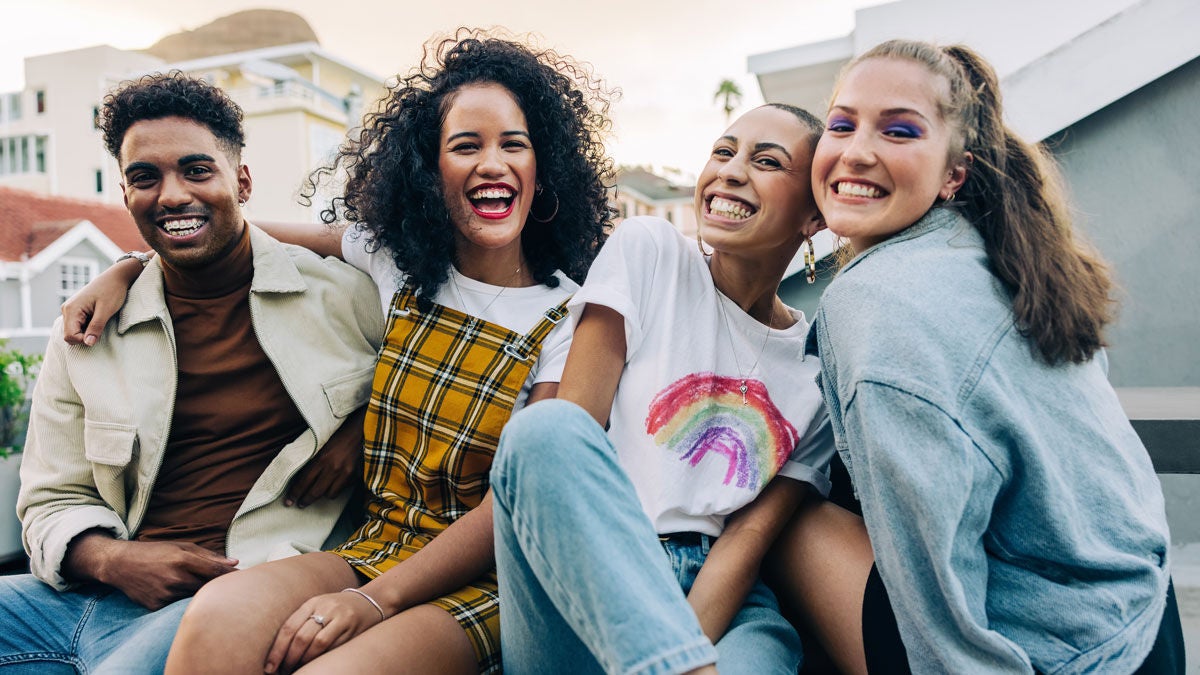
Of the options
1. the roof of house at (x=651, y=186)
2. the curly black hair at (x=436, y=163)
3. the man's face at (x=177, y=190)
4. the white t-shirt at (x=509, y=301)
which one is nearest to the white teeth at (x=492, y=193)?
the curly black hair at (x=436, y=163)

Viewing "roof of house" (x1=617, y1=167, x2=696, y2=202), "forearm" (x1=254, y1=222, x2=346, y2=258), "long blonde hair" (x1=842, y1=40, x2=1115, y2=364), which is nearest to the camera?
"long blonde hair" (x1=842, y1=40, x2=1115, y2=364)

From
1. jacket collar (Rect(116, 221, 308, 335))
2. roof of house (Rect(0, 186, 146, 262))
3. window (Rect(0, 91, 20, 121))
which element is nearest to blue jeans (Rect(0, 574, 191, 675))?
jacket collar (Rect(116, 221, 308, 335))

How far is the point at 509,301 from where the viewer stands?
84.7 inches

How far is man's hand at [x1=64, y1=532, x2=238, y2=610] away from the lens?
1933 millimetres

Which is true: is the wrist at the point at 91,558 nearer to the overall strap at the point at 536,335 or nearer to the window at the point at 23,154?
the overall strap at the point at 536,335

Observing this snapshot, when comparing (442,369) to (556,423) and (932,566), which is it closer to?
(556,423)

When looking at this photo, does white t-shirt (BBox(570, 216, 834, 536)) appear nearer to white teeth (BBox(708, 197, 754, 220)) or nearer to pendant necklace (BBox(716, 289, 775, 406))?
pendant necklace (BBox(716, 289, 775, 406))

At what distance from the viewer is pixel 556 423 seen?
1.27 meters

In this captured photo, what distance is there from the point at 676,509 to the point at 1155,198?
2.64 metres

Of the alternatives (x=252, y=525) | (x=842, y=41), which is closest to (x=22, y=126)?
(x=842, y=41)

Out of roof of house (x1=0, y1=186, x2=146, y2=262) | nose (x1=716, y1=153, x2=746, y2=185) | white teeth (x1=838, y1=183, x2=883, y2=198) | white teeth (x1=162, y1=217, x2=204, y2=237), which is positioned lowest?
roof of house (x1=0, y1=186, x2=146, y2=262)

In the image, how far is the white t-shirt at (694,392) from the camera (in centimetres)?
182

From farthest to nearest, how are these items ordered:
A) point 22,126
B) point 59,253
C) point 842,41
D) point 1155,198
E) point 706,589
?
point 22,126
point 59,253
point 842,41
point 1155,198
point 706,589

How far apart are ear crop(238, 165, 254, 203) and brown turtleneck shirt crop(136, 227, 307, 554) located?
0.19 metres
